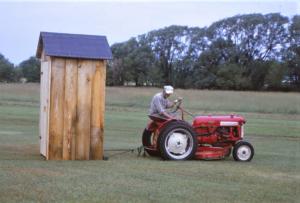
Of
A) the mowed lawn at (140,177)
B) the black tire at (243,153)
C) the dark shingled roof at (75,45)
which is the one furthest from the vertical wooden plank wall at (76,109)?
the black tire at (243,153)

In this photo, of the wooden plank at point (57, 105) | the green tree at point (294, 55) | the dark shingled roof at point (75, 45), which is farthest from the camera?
the green tree at point (294, 55)

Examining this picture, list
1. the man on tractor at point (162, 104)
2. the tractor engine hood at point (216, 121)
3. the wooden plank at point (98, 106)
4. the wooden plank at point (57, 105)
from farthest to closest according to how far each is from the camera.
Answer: the tractor engine hood at point (216, 121) → the man on tractor at point (162, 104) → the wooden plank at point (98, 106) → the wooden plank at point (57, 105)

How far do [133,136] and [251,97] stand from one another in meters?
31.3

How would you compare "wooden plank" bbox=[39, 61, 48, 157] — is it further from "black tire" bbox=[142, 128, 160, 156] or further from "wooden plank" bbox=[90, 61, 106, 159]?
"black tire" bbox=[142, 128, 160, 156]

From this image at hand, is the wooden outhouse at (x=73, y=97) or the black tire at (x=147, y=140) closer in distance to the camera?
the wooden outhouse at (x=73, y=97)

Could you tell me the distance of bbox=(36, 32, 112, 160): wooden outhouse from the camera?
492 inches

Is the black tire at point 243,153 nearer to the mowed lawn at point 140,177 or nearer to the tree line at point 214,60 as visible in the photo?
the mowed lawn at point 140,177

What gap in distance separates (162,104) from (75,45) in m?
2.24

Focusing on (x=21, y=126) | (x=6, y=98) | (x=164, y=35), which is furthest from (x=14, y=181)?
(x=164, y=35)

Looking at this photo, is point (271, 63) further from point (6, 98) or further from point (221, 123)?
point (221, 123)

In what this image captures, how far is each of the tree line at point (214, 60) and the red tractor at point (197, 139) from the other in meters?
55.9

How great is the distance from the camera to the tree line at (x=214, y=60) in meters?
74.5

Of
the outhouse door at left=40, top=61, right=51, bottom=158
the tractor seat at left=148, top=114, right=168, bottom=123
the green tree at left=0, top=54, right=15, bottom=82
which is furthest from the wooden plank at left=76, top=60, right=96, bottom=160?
the green tree at left=0, top=54, right=15, bottom=82

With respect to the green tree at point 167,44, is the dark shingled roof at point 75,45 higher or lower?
lower
